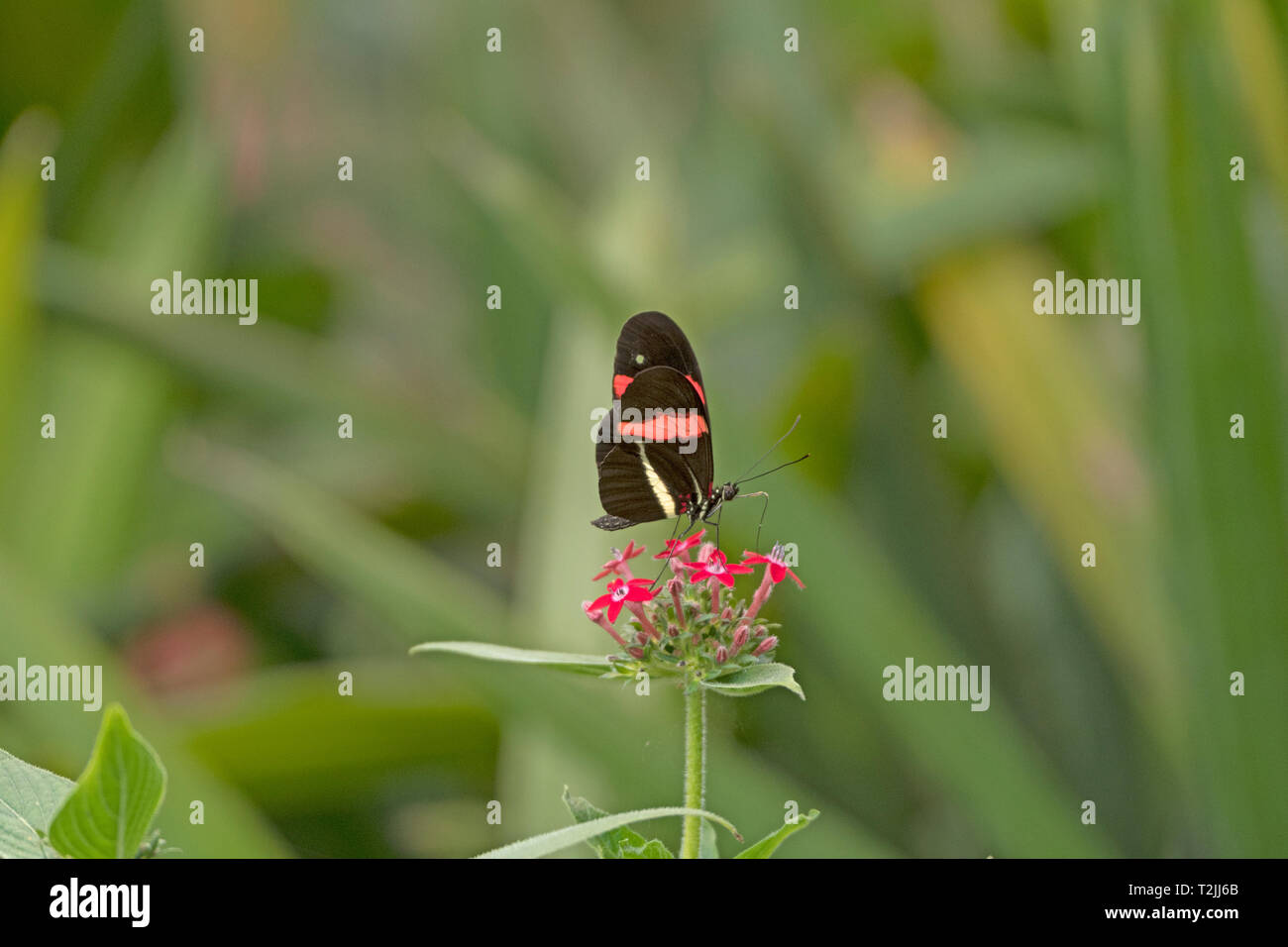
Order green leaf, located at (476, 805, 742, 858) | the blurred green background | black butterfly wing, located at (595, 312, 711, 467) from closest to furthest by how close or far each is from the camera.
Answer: green leaf, located at (476, 805, 742, 858) < black butterfly wing, located at (595, 312, 711, 467) < the blurred green background

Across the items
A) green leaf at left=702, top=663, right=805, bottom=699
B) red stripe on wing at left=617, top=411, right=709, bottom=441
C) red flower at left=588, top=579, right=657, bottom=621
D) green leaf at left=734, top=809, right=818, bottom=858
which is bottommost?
green leaf at left=734, top=809, right=818, bottom=858

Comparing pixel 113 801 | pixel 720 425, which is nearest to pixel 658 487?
→ pixel 113 801

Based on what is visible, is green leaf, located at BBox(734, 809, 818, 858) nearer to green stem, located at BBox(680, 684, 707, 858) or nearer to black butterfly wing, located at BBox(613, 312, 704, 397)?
green stem, located at BBox(680, 684, 707, 858)

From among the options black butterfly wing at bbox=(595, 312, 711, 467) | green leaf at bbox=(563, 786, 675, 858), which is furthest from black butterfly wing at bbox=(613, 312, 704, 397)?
green leaf at bbox=(563, 786, 675, 858)

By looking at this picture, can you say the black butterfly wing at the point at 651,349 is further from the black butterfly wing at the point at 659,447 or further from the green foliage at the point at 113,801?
the green foliage at the point at 113,801

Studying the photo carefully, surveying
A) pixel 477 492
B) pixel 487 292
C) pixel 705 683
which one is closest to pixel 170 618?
pixel 477 492

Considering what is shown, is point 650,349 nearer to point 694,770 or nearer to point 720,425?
point 694,770

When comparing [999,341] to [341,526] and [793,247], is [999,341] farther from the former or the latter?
[341,526]
